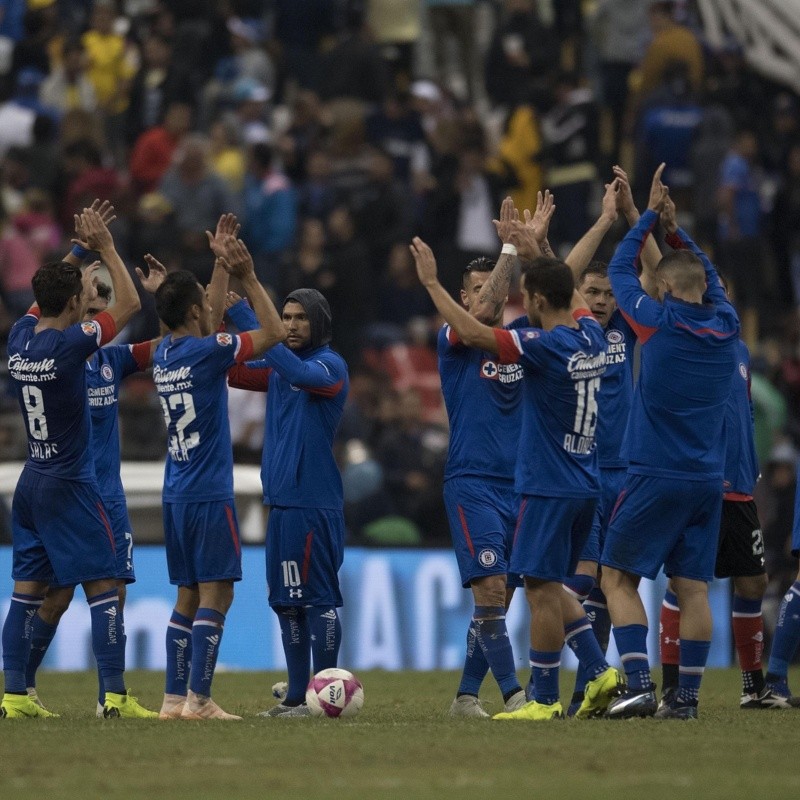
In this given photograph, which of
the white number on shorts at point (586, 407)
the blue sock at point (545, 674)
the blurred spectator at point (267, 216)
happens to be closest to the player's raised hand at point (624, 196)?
the white number on shorts at point (586, 407)

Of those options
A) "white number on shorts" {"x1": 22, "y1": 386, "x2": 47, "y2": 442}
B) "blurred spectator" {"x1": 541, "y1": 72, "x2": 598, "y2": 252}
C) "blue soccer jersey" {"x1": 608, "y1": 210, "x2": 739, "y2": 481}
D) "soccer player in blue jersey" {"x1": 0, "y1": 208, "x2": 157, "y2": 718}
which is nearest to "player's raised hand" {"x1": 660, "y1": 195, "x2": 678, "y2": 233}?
"blue soccer jersey" {"x1": 608, "y1": 210, "x2": 739, "y2": 481}

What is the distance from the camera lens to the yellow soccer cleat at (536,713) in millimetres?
10523

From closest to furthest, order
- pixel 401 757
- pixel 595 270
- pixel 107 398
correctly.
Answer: pixel 401 757 → pixel 107 398 → pixel 595 270

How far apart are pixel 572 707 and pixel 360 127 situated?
12263 millimetres

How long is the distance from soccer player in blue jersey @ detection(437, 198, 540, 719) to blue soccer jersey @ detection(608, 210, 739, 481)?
0.80 meters

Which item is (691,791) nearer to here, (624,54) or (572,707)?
(572,707)

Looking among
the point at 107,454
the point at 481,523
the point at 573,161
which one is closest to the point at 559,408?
the point at 481,523

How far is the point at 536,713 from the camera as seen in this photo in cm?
1053

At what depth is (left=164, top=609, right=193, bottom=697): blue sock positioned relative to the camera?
35.8 ft

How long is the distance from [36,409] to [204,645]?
1.74 metres

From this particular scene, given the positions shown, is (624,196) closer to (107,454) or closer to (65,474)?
(107,454)

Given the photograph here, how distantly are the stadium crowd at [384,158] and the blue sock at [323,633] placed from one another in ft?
19.7

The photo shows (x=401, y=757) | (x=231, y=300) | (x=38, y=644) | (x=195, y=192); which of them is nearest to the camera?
(x=401, y=757)

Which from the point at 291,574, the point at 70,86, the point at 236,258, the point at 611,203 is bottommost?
the point at 291,574
